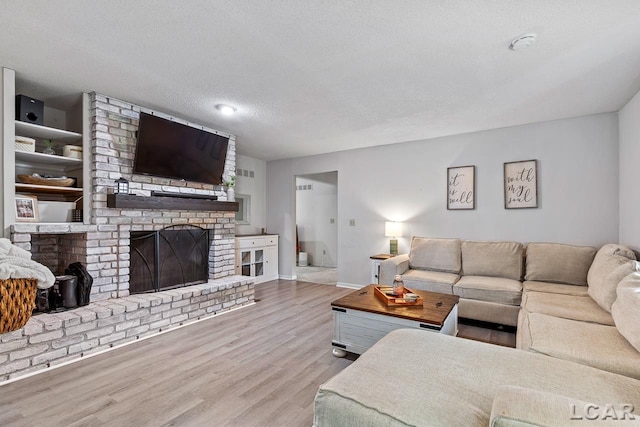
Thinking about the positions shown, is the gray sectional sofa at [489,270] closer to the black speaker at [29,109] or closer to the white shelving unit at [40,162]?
the white shelving unit at [40,162]

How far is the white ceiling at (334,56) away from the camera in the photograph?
5.76ft

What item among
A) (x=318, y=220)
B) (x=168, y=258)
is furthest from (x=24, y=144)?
(x=318, y=220)

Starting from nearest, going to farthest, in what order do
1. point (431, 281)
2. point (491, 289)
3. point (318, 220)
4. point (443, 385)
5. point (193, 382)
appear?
point (443, 385) < point (193, 382) < point (491, 289) < point (431, 281) < point (318, 220)

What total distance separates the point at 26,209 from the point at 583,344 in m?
4.15

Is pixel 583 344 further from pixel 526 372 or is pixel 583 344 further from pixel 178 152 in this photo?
pixel 178 152

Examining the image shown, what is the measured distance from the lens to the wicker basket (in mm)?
1986

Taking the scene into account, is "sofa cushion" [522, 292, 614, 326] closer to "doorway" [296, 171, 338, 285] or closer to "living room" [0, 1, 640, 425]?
"living room" [0, 1, 640, 425]

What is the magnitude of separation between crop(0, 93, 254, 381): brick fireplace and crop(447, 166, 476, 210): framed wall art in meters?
3.16

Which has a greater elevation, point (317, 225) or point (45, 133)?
point (45, 133)

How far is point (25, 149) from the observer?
2646mm

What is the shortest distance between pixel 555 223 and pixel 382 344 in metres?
3.19

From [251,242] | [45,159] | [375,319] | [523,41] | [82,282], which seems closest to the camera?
[523,41]

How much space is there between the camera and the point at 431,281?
3461mm

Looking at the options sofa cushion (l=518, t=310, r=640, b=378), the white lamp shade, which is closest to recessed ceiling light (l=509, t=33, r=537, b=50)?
sofa cushion (l=518, t=310, r=640, b=378)
